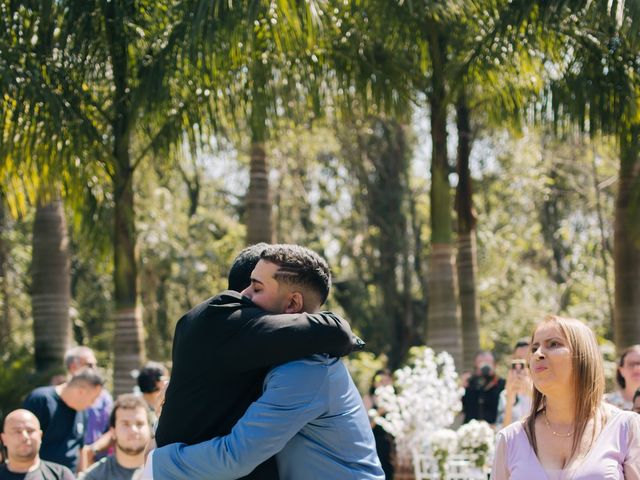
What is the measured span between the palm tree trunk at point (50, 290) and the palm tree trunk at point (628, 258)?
288 inches

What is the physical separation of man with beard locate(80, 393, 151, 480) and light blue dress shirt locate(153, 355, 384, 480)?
3171 millimetres

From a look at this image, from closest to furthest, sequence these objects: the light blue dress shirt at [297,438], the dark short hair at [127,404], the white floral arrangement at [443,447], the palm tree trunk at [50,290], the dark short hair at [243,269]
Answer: the light blue dress shirt at [297,438], the dark short hair at [243,269], the dark short hair at [127,404], the white floral arrangement at [443,447], the palm tree trunk at [50,290]

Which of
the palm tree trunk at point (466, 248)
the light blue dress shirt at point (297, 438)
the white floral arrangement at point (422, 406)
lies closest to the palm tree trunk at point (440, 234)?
the palm tree trunk at point (466, 248)

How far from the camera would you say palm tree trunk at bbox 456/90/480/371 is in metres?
14.5

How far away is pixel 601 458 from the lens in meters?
3.72

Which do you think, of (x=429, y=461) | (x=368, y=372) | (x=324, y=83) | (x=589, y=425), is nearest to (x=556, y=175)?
(x=368, y=372)

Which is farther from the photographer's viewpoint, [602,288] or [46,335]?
[602,288]

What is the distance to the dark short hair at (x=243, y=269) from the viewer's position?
3.97 meters

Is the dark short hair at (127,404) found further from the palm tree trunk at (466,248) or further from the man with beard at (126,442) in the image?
the palm tree trunk at (466,248)

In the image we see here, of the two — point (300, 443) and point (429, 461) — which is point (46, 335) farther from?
point (300, 443)

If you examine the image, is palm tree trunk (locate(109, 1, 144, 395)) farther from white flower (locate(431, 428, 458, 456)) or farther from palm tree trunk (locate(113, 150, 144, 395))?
white flower (locate(431, 428, 458, 456))

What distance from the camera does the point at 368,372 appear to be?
2453cm

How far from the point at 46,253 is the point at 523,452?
38.9 feet

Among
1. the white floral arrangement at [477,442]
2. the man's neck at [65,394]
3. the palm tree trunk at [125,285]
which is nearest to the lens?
the man's neck at [65,394]
